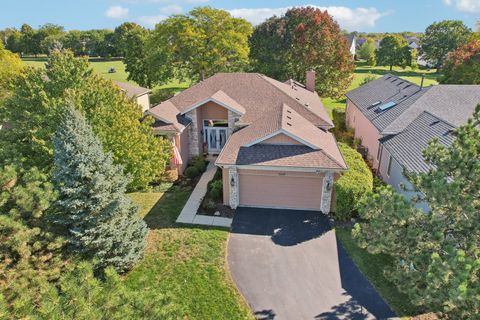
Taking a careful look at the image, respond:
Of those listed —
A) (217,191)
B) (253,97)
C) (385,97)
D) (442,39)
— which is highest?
(442,39)

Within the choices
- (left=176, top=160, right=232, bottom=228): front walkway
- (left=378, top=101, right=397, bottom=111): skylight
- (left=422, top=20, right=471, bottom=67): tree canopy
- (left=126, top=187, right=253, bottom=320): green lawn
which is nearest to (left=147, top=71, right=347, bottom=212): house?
(left=176, top=160, right=232, bottom=228): front walkway

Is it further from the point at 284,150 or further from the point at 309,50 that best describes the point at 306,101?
the point at 309,50

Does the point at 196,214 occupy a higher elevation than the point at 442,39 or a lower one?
lower

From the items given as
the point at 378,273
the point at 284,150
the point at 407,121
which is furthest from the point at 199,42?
the point at 378,273

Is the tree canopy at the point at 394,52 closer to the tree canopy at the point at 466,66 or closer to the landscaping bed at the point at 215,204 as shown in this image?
the tree canopy at the point at 466,66

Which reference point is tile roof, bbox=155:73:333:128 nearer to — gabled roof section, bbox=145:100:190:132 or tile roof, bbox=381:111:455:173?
gabled roof section, bbox=145:100:190:132
